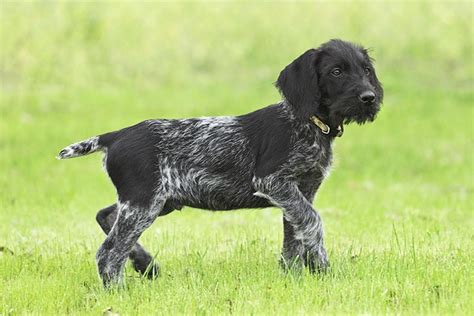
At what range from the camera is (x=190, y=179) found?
7160 millimetres

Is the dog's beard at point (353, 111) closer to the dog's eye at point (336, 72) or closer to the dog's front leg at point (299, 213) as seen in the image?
the dog's eye at point (336, 72)

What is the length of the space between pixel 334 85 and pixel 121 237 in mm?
2242

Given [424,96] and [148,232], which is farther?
[424,96]

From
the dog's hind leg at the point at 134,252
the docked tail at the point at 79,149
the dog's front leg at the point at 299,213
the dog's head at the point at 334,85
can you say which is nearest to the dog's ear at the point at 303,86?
the dog's head at the point at 334,85

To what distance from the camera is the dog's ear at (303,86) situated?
7.03 m

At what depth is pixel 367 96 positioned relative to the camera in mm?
6738

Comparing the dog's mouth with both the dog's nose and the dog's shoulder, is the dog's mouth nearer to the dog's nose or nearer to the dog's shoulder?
the dog's nose

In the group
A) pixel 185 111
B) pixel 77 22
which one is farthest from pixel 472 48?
pixel 77 22

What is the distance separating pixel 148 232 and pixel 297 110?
11.2ft

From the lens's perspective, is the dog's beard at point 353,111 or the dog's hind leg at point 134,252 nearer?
the dog's beard at point 353,111

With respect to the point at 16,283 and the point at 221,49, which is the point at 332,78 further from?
the point at 221,49

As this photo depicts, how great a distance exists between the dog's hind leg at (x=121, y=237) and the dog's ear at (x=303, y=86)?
1.46 m

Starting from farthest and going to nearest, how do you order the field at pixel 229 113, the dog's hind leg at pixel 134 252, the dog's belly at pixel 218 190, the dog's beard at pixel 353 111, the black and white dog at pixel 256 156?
1. the dog's hind leg at pixel 134 252
2. the dog's belly at pixel 218 190
3. the black and white dog at pixel 256 156
4. the dog's beard at pixel 353 111
5. the field at pixel 229 113

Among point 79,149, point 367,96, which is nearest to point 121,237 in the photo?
point 79,149
